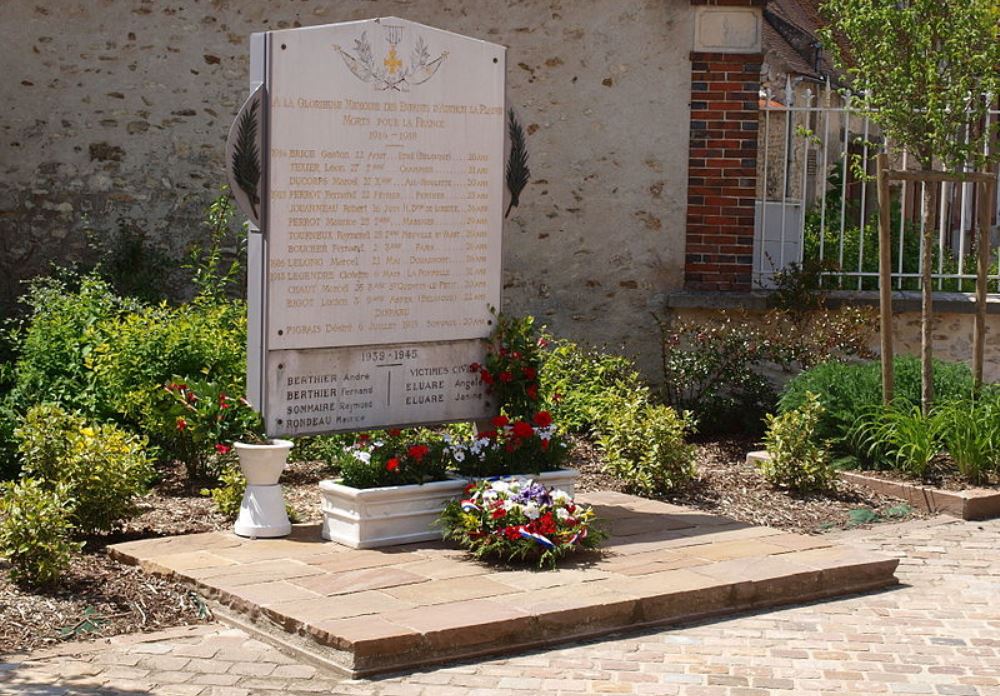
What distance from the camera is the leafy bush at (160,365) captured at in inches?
316

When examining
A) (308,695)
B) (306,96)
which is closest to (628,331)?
(306,96)

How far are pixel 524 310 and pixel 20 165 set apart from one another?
3.90 metres

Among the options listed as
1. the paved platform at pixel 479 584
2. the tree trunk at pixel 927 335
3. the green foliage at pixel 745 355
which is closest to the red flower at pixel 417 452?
the paved platform at pixel 479 584

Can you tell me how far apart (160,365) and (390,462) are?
2.15 meters

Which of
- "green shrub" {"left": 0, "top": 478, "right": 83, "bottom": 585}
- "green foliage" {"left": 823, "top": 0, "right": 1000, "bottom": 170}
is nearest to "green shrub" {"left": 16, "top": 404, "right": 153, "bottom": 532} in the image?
"green shrub" {"left": 0, "top": 478, "right": 83, "bottom": 585}

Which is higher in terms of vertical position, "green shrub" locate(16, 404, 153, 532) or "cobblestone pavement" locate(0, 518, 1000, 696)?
"green shrub" locate(16, 404, 153, 532)

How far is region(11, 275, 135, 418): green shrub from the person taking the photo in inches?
330

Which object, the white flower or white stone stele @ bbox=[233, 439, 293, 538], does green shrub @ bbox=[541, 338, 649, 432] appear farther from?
white stone stele @ bbox=[233, 439, 293, 538]

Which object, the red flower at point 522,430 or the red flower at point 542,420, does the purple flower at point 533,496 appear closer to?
the red flower at point 522,430

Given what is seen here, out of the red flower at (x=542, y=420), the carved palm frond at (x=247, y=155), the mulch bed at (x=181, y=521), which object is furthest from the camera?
the red flower at (x=542, y=420)

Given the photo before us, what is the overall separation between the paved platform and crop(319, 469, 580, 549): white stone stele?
9 centimetres

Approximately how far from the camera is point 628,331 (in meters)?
11.0

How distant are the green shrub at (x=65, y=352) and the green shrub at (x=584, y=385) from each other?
2.67m

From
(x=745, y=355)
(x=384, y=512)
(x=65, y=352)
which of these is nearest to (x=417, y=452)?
(x=384, y=512)
